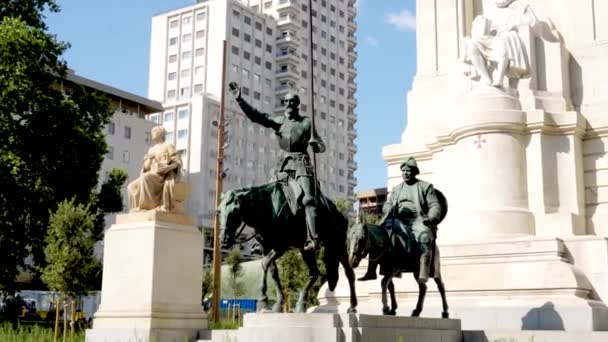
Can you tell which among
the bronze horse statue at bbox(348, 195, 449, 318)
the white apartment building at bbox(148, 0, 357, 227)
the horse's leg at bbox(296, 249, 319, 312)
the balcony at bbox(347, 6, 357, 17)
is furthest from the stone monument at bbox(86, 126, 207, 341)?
the balcony at bbox(347, 6, 357, 17)

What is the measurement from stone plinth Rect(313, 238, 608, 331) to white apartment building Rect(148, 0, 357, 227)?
70093 mm

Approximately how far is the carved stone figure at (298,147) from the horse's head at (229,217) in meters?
1.03

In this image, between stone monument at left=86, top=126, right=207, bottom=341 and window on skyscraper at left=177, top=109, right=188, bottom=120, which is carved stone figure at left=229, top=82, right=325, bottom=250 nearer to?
stone monument at left=86, top=126, right=207, bottom=341

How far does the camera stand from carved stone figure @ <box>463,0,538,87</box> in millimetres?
20500

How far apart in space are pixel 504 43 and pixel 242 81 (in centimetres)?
8165

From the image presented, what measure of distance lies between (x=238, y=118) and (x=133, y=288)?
8311cm

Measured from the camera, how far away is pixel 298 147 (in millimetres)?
11977

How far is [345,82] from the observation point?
122 metres

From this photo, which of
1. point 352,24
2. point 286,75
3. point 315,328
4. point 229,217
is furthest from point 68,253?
point 352,24

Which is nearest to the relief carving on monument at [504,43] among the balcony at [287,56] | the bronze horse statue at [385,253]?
the bronze horse statue at [385,253]

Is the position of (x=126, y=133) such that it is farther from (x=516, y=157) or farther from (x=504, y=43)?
(x=516, y=157)

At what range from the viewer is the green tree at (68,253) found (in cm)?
2573

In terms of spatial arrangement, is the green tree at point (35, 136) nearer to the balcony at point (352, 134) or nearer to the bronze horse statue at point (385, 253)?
the bronze horse statue at point (385, 253)

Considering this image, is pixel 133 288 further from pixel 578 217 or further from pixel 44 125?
pixel 44 125
